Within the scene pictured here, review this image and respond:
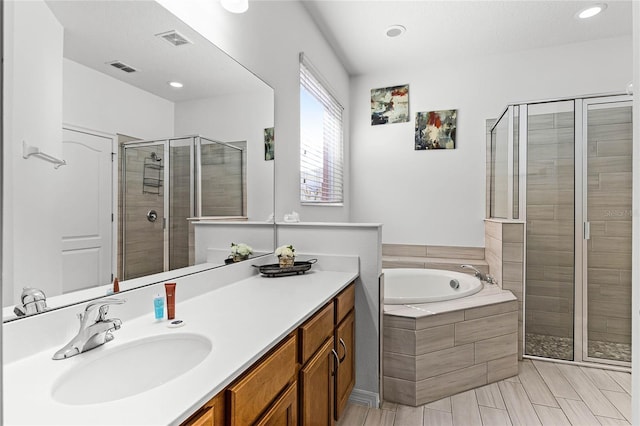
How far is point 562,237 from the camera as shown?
8.83 ft

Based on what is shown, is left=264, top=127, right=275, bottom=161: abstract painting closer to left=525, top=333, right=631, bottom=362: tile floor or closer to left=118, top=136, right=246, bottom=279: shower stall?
left=118, top=136, right=246, bottom=279: shower stall

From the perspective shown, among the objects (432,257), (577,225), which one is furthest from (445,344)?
(432,257)

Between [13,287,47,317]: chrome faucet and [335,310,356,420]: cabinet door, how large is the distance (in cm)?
113

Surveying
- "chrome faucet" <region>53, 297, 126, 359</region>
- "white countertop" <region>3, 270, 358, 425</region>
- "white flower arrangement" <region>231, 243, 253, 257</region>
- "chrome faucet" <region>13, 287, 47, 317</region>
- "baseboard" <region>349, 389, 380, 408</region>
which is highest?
"white flower arrangement" <region>231, 243, 253, 257</region>

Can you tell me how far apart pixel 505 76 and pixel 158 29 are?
3.24 m

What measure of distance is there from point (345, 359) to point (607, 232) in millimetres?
2249

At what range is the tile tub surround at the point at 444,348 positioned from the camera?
6.68ft

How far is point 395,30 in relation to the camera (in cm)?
296

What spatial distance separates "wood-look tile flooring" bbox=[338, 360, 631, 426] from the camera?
1.88 metres

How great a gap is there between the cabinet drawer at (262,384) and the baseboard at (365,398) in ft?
3.35

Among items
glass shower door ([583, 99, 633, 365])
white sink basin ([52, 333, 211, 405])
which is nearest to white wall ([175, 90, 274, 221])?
white sink basin ([52, 333, 211, 405])

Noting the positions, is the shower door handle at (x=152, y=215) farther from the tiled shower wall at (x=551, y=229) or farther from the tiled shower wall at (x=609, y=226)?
the tiled shower wall at (x=609, y=226)

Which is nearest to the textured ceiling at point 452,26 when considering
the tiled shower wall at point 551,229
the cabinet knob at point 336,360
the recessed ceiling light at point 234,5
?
the tiled shower wall at point 551,229

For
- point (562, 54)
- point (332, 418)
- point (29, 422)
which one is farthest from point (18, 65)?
point (562, 54)
